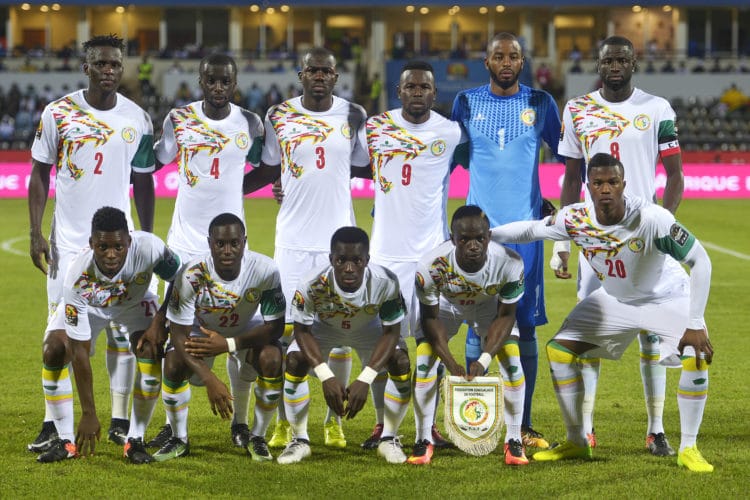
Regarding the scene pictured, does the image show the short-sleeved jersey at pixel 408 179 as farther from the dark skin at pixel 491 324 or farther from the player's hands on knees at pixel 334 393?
the player's hands on knees at pixel 334 393

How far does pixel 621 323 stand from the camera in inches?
255

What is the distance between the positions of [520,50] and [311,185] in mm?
1510

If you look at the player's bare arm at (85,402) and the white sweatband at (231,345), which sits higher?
the white sweatband at (231,345)

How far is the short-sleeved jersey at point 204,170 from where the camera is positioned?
6867 millimetres

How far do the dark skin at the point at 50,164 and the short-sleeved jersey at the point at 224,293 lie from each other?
2.15 feet

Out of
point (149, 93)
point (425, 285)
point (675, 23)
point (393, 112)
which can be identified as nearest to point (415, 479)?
point (425, 285)

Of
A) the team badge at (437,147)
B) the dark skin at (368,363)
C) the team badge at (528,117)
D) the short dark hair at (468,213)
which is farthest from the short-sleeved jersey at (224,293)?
the team badge at (528,117)

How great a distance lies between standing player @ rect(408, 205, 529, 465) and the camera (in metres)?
6.36

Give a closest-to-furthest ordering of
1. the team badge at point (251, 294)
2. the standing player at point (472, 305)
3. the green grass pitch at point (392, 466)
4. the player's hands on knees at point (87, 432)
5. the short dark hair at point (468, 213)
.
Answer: the green grass pitch at point (392, 466), the player's hands on knees at point (87, 432), the short dark hair at point (468, 213), the standing player at point (472, 305), the team badge at point (251, 294)

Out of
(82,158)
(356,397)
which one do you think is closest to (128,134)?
(82,158)

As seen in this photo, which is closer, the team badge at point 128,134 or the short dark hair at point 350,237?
the short dark hair at point 350,237

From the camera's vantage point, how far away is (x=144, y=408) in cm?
654

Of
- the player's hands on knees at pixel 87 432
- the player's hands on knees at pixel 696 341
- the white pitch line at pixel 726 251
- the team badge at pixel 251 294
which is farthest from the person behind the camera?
the white pitch line at pixel 726 251

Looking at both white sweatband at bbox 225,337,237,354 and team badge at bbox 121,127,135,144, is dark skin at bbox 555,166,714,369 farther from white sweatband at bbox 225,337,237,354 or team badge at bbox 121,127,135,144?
team badge at bbox 121,127,135,144
